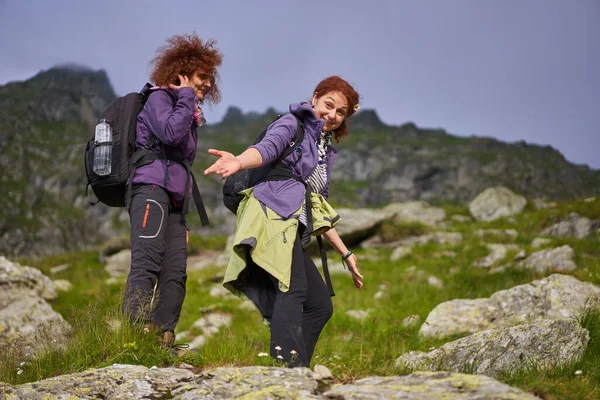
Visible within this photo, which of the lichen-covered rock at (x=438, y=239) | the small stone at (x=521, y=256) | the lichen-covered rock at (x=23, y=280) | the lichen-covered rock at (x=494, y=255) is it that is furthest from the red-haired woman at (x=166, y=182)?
the lichen-covered rock at (x=438, y=239)

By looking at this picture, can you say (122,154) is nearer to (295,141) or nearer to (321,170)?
(295,141)

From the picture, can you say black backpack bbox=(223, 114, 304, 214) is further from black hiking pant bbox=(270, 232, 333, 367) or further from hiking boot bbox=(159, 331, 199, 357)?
hiking boot bbox=(159, 331, 199, 357)

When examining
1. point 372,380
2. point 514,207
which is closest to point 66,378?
point 372,380

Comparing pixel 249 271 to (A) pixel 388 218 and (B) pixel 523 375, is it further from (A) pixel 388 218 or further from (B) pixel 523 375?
(A) pixel 388 218

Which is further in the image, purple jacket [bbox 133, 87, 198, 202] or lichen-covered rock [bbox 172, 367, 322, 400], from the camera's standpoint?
purple jacket [bbox 133, 87, 198, 202]

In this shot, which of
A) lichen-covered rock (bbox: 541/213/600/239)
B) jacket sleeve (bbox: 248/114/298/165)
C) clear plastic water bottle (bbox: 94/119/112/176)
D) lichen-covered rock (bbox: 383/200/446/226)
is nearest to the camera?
jacket sleeve (bbox: 248/114/298/165)

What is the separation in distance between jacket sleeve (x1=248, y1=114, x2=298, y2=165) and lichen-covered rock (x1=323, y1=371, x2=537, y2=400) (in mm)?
2018

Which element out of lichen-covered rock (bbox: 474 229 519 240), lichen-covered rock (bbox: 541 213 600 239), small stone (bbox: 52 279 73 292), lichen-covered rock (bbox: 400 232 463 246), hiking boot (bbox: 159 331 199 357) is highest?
lichen-covered rock (bbox: 541 213 600 239)

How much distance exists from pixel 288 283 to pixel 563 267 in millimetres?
8673

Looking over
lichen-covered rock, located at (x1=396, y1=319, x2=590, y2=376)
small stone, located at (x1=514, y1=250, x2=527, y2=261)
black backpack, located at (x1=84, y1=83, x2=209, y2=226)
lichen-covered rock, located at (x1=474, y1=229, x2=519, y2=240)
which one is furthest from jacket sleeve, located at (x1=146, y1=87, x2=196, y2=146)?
lichen-covered rock, located at (x1=474, y1=229, x2=519, y2=240)

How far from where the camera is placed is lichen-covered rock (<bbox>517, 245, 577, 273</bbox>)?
1107cm

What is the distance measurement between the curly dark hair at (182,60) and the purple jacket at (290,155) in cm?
155

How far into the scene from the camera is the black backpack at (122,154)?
5.46m

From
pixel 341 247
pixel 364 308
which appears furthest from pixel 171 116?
pixel 364 308
